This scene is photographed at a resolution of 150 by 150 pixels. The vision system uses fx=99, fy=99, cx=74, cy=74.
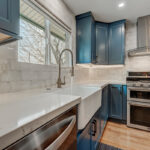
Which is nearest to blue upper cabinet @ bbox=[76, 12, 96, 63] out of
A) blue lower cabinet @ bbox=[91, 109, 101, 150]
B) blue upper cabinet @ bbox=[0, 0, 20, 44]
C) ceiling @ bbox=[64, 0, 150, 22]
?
ceiling @ bbox=[64, 0, 150, 22]

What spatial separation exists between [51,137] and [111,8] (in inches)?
95.9

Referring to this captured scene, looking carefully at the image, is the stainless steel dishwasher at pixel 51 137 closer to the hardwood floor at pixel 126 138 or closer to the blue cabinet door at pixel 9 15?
the blue cabinet door at pixel 9 15

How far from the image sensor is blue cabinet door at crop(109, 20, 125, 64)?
2461 millimetres

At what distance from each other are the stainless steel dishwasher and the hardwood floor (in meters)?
1.40

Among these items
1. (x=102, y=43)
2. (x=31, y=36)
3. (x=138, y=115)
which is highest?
(x=102, y=43)

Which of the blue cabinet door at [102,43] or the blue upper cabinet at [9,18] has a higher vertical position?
the blue cabinet door at [102,43]

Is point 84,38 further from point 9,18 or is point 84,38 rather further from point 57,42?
point 9,18

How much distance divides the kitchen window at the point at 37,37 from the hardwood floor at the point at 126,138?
5.45ft

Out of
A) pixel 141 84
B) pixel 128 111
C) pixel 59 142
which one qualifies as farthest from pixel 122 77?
pixel 59 142

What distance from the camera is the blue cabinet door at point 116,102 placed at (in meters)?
2.26

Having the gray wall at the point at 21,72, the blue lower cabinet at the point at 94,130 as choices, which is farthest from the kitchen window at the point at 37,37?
the blue lower cabinet at the point at 94,130

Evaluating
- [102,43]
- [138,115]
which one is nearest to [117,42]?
[102,43]

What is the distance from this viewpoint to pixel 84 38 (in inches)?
88.1

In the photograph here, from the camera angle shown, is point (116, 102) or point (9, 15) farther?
point (116, 102)
